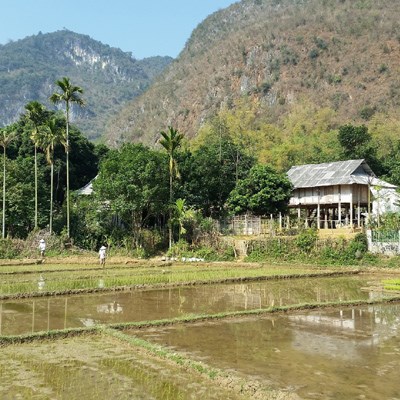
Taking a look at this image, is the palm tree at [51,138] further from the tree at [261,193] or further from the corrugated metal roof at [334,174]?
the corrugated metal roof at [334,174]

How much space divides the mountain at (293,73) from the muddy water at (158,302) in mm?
58594

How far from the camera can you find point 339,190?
131 ft

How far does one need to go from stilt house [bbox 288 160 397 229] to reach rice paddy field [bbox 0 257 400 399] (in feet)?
53.4

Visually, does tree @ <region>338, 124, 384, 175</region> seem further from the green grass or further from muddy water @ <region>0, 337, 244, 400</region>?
muddy water @ <region>0, 337, 244, 400</region>

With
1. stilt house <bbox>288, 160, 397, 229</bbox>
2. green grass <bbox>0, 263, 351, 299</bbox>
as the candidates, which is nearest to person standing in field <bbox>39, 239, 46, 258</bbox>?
green grass <bbox>0, 263, 351, 299</bbox>

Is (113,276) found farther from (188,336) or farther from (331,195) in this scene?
(331,195)

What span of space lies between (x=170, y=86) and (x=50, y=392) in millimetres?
111755

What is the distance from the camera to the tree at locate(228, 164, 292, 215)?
125 feet

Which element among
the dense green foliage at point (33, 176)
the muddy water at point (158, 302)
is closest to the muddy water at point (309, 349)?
the muddy water at point (158, 302)

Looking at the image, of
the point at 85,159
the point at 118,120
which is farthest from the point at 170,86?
the point at 85,159

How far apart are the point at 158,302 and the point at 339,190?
2634 cm

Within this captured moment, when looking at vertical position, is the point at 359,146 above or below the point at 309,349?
above

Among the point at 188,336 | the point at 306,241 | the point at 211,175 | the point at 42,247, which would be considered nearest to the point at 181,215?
the point at 211,175

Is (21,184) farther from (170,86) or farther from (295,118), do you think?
(170,86)
